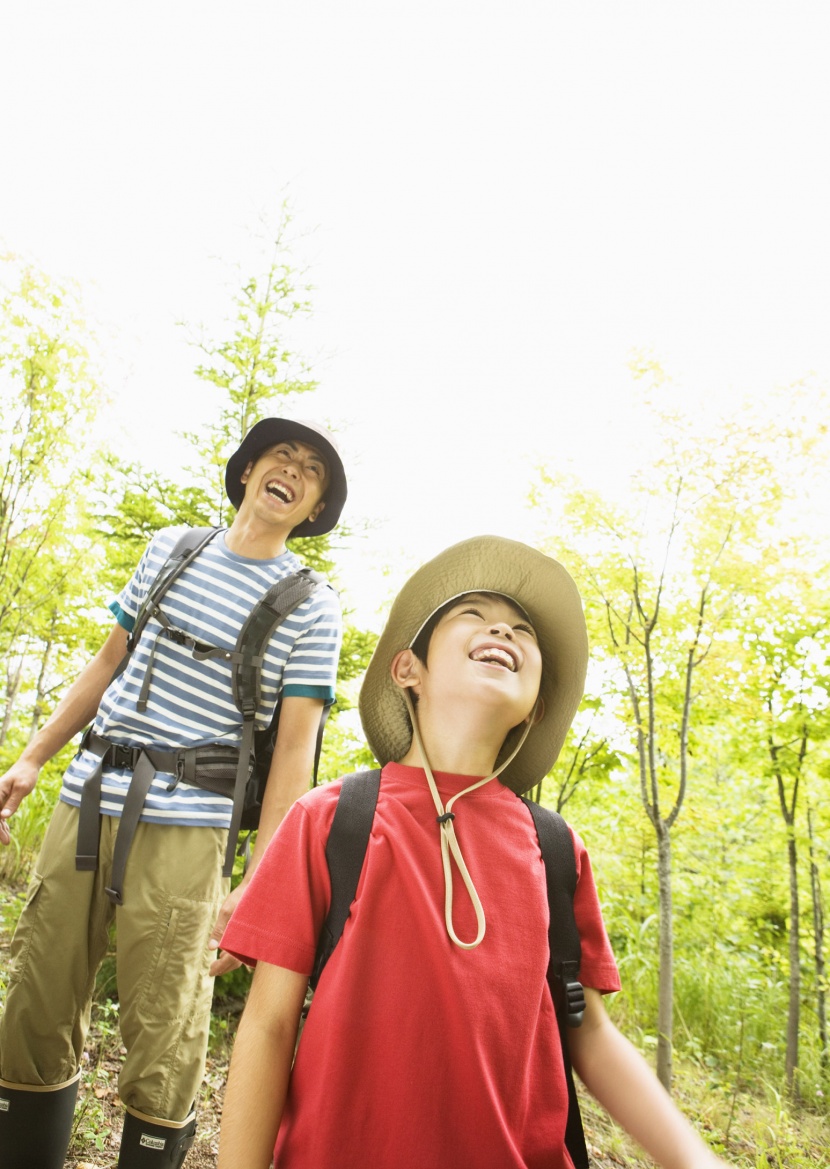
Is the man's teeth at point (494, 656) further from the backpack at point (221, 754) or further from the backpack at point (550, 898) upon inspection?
the backpack at point (221, 754)

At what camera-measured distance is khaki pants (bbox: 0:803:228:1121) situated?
6.43ft

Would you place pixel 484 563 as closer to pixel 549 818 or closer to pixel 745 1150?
pixel 549 818

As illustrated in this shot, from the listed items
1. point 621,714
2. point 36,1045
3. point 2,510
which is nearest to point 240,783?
point 36,1045

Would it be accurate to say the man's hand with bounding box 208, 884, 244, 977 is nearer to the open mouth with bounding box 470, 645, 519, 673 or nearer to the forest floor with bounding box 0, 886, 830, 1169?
the open mouth with bounding box 470, 645, 519, 673

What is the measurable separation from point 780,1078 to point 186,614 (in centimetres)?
704

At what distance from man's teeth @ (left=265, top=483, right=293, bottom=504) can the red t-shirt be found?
1203 mm

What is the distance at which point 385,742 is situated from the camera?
1.63 meters

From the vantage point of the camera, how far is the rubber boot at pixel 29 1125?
1952 mm

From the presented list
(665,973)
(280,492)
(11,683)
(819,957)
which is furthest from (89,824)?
(11,683)

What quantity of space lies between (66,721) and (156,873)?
642 mm

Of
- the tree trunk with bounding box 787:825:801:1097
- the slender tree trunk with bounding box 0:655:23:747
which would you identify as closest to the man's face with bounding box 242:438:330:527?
the tree trunk with bounding box 787:825:801:1097

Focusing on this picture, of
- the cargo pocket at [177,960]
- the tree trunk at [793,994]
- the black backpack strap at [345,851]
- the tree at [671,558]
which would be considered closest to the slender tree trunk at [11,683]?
the tree at [671,558]

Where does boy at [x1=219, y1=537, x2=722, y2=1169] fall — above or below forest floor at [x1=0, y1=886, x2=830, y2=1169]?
above

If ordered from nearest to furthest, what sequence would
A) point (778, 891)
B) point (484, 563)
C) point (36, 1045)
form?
point (484, 563)
point (36, 1045)
point (778, 891)
